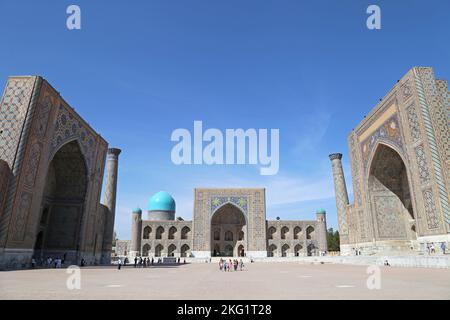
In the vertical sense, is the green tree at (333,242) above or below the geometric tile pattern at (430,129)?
below

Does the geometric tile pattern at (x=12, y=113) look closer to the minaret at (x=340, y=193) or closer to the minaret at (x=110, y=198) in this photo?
the minaret at (x=110, y=198)

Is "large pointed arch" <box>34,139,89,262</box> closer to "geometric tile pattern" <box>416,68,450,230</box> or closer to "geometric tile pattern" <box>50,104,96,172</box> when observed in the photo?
"geometric tile pattern" <box>50,104,96,172</box>

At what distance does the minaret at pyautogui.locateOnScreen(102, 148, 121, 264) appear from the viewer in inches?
1059

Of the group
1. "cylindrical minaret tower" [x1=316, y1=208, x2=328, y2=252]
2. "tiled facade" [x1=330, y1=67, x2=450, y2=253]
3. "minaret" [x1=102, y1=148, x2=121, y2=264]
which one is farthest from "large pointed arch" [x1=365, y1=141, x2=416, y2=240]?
"cylindrical minaret tower" [x1=316, y1=208, x2=328, y2=252]

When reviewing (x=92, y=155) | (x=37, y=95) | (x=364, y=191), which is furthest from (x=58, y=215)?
(x=364, y=191)

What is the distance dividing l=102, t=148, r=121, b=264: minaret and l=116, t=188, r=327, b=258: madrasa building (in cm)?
1481

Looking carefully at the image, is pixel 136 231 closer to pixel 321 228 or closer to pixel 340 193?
pixel 321 228

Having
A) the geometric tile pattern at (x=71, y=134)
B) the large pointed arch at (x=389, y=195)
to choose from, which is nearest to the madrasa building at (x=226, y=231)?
the large pointed arch at (x=389, y=195)

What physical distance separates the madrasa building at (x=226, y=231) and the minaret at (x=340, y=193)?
37.9ft

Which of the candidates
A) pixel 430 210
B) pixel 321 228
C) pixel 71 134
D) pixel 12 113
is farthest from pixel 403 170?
pixel 321 228

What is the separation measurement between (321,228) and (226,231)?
1443 cm

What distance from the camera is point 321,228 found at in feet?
158

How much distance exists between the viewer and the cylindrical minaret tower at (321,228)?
151ft

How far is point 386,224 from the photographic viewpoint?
23.2 metres
